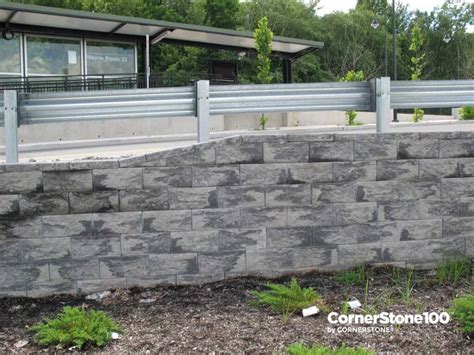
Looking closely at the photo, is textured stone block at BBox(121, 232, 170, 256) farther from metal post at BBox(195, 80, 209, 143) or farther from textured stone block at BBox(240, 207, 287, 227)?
metal post at BBox(195, 80, 209, 143)

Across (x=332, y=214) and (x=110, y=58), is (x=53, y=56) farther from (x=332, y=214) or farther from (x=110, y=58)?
(x=332, y=214)

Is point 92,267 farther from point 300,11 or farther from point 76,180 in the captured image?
point 300,11

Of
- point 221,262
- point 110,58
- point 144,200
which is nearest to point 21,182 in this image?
point 144,200

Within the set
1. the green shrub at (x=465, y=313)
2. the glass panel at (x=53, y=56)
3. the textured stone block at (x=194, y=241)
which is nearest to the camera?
the green shrub at (x=465, y=313)

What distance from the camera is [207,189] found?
16.0 ft

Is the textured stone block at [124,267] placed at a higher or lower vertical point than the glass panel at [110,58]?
lower

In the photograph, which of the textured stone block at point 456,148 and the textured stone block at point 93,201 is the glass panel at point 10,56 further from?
the textured stone block at point 456,148

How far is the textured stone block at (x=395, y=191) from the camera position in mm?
5129

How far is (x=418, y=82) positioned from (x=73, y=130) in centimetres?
1424

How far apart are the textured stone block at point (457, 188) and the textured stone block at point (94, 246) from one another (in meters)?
2.91

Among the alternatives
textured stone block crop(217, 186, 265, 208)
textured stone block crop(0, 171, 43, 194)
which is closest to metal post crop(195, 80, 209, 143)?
textured stone block crop(217, 186, 265, 208)

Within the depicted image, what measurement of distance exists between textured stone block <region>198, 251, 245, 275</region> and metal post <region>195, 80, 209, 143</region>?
1035mm

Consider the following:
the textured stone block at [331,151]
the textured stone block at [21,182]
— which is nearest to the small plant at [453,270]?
the textured stone block at [331,151]

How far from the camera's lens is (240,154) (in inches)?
194
